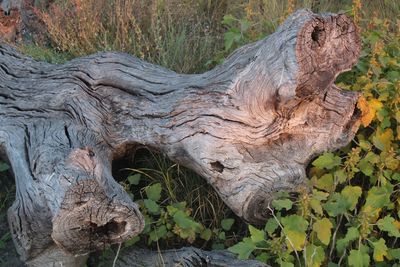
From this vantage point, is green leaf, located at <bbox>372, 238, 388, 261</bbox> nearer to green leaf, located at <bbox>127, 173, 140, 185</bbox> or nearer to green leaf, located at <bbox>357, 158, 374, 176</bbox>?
green leaf, located at <bbox>357, 158, 374, 176</bbox>

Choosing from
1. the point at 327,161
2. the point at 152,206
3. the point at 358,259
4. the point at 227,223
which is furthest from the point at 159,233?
the point at 358,259

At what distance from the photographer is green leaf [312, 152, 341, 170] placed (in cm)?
386

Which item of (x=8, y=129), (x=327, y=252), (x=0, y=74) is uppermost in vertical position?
(x=0, y=74)

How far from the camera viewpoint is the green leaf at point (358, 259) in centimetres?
348

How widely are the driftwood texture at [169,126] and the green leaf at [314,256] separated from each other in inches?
16.1

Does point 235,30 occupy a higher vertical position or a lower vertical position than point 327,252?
higher

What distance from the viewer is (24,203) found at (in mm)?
3742

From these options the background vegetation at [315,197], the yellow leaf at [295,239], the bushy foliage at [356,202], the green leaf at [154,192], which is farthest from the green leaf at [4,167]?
the yellow leaf at [295,239]

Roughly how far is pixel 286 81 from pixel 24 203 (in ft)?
5.22

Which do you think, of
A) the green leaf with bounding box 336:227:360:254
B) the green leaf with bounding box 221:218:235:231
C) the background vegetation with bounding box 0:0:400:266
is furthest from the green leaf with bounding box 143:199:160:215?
the green leaf with bounding box 336:227:360:254

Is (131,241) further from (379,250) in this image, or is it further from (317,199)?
(379,250)

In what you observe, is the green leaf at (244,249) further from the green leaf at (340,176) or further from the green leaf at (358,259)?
the green leaf at (340,176)

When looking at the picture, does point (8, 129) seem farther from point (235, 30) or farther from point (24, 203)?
point (235, 30)

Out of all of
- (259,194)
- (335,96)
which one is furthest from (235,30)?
(259,194)
